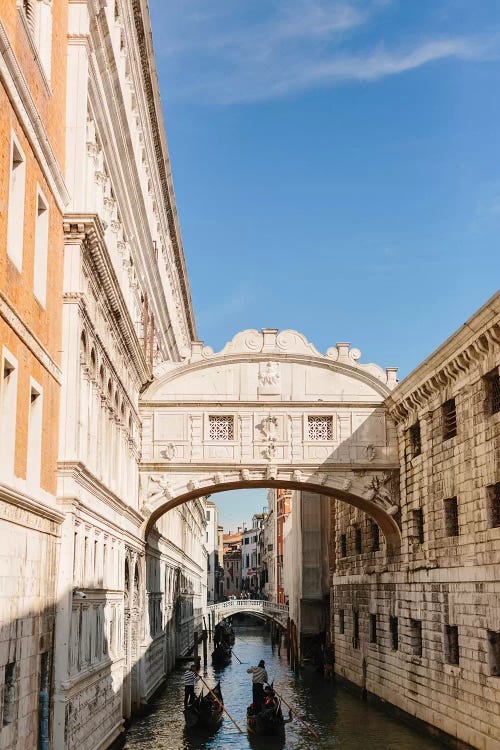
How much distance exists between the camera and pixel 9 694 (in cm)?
1064

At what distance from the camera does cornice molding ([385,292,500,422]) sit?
17.2 meters

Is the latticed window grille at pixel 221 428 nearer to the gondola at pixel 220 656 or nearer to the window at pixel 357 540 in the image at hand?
the window at pixel 357 540

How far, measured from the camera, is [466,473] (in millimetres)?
18797

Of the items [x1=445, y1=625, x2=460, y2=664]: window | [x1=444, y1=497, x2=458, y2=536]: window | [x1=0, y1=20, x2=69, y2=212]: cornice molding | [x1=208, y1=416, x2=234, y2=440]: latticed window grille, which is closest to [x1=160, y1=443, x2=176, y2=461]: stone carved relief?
[x1=208, y1=416, x2=234, y2=440]: latticed window grille

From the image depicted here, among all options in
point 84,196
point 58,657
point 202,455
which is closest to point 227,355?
point 202,455

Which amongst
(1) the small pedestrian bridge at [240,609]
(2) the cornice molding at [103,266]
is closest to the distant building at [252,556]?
(1) the small pedestrian bridge at [240,609]

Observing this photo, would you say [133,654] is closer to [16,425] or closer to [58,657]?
[58,657]

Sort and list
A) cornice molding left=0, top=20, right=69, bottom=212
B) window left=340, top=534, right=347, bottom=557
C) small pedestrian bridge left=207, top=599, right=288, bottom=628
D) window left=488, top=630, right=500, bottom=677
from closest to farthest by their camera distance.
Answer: cornice molding left=0, top=20, right=69, bottom=212
window left=488, top=630, right=500, bottom=677
window left=340, top=534, right=347, bottom=557
small pedestrian bridge left=207, top=599, right=288, bottom=628

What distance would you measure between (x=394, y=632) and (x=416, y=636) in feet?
7.03

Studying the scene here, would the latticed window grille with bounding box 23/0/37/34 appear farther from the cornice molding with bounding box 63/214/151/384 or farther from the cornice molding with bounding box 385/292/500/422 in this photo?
the cornice molding with bounding box 385/292/500/422

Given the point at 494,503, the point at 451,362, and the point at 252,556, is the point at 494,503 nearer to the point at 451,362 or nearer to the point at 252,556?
the point at 451,362

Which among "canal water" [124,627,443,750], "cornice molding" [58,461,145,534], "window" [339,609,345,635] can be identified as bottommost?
"canal water" [124,627,443,750]

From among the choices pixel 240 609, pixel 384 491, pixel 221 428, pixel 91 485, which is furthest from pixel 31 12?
pixel 240 609

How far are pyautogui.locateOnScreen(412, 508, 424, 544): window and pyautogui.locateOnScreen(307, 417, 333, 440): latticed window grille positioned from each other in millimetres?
2964
